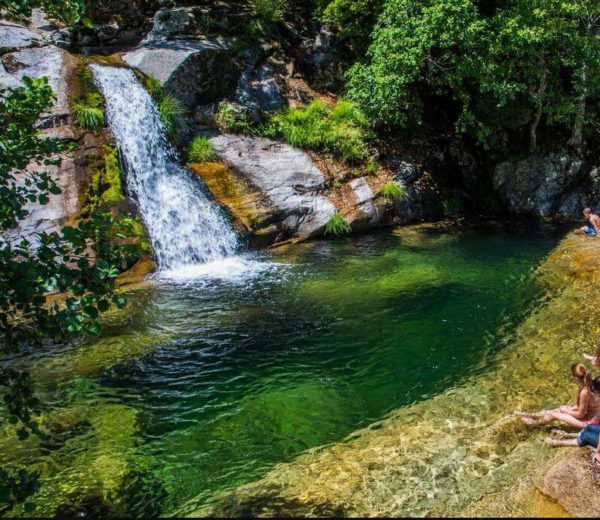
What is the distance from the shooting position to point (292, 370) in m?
8.02

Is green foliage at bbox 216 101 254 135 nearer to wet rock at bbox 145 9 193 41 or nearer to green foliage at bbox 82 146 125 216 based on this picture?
wet rock at bbox 145 9 193 41

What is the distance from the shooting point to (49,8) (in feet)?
12.4

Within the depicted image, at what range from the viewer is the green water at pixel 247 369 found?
5.77 m

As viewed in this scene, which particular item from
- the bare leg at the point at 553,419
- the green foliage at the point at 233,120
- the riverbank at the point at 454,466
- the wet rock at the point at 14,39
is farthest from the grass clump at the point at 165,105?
the bare leg at the point at 553,419

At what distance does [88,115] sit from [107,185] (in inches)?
93.2

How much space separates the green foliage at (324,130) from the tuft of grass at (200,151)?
7.49 ft

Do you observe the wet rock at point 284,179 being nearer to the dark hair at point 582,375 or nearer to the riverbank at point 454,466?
the riverbank at point 454,466

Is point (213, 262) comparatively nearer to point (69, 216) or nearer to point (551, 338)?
point (69, 216)

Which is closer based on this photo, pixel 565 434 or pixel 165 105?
pixel 565 434

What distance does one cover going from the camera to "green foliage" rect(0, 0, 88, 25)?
11.2ft

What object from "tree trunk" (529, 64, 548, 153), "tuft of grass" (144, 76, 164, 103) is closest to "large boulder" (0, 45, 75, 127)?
"tuft of grass" (144, 76, 164, 103)

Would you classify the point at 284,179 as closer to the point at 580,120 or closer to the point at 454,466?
the point at 580,120

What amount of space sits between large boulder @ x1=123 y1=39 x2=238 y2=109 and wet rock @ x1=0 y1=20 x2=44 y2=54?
2875 millimetres

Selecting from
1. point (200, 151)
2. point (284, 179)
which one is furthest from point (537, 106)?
point (200, 151)
